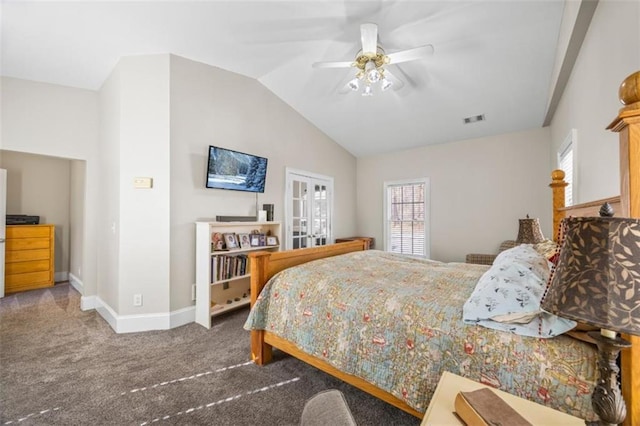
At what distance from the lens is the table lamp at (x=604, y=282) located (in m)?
0.65

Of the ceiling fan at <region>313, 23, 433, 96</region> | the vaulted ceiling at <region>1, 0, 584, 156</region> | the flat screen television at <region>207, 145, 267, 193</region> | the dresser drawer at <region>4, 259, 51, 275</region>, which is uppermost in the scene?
the vaulted ceiling at <region>1, 0, 584, 156</region>

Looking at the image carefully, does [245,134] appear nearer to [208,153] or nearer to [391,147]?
[208,153]

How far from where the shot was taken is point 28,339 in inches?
107

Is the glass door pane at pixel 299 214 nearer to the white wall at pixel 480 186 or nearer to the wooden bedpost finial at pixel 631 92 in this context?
the white wall at pixel 480 186

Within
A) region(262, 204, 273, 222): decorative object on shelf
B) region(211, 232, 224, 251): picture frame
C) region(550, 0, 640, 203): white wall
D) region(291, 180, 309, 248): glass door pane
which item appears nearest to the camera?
region(550, 0, 640, 203): white wall

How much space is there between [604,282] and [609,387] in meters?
0.39

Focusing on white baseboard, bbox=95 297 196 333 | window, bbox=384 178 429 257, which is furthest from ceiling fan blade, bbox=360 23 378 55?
white baseboard, bbox=95 297 196 333

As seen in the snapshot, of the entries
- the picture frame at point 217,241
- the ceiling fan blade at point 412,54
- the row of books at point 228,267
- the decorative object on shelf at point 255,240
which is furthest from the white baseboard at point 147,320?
the ceiling fan blade at point 412,54

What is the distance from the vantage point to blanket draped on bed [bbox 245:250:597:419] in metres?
1.13

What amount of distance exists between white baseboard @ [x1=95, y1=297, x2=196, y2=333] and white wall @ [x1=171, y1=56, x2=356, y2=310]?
0.32 feet

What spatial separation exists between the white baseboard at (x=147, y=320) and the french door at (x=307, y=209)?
6.03 feet

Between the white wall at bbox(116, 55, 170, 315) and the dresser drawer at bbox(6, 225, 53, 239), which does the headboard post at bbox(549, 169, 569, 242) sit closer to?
the white wall at bbox(116, 55, 170, 315)

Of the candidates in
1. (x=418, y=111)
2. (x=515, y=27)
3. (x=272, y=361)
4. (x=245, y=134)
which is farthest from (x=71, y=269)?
(x=515, y=27)

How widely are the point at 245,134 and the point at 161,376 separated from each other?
9.73 ft
